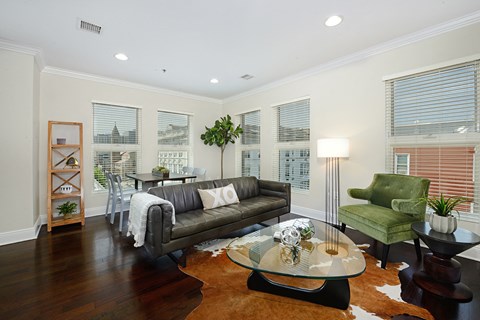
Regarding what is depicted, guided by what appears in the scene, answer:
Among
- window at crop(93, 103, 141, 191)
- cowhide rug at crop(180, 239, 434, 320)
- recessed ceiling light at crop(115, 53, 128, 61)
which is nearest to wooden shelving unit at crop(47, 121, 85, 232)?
window at crop(93, 103, 141, 191)

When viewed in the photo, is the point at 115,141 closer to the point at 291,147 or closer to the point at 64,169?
the point at 64,169

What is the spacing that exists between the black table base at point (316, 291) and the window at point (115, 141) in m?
3.88

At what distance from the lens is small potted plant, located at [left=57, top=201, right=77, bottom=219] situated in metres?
3.76

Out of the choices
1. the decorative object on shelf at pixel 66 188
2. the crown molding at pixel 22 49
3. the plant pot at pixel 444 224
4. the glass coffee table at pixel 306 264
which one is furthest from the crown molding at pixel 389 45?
the decorative object on shelf at pixel 66 188

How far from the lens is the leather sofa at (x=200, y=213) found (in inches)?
88.2

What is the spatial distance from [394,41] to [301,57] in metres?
1.26

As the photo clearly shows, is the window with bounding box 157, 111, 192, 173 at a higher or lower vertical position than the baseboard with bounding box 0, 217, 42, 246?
higher

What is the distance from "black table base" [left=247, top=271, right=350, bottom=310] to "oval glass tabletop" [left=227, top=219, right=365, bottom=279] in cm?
19

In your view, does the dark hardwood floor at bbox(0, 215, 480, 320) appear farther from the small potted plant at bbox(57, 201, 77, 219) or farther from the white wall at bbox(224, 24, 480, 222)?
the white wall at bbox(224, 24, 480, 222)

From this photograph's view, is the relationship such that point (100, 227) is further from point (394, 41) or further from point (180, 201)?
point (394, 41)

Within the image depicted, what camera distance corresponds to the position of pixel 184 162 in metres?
5.66

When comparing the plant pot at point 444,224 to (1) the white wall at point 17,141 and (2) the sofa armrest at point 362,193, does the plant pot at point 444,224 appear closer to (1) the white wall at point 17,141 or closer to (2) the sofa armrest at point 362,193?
(2) the sofa armrest at point 362,193

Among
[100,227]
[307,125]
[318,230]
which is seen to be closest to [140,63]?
[100,227]

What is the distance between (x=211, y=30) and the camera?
8.93ft
